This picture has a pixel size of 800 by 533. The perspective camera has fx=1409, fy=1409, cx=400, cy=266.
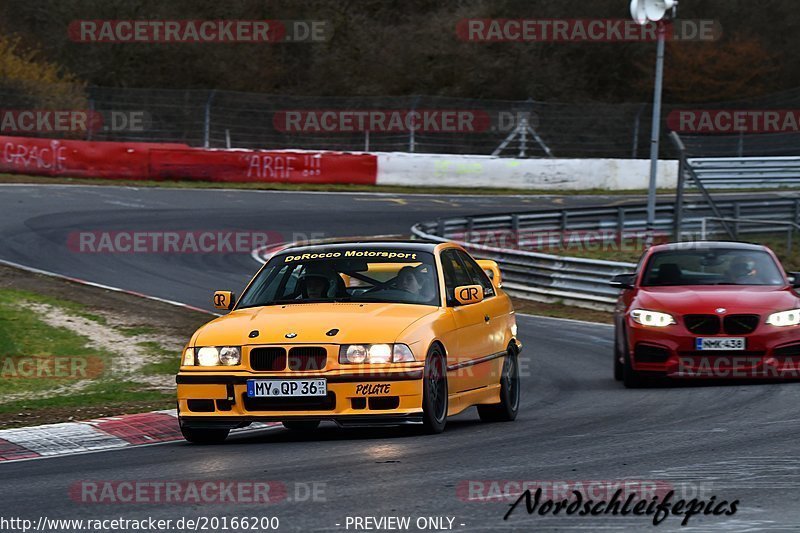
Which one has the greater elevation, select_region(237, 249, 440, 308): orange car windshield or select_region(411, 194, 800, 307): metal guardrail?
select_region(237, 249, 440, 308): orange car windshield

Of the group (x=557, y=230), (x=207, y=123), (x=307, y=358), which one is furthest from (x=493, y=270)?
(x=207, y=123)

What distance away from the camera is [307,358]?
29.8 ft

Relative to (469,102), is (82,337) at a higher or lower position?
lower

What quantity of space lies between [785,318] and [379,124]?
93.0 feet

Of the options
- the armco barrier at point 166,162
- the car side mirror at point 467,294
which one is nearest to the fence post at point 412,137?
the armco barrier at point 166,162

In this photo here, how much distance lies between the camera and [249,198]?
32.6 metres

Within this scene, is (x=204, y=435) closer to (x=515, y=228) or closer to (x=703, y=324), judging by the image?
(x=703, y=324)

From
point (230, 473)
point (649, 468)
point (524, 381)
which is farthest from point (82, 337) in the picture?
point (649, 468)

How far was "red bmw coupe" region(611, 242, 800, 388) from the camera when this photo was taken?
12.8 metres

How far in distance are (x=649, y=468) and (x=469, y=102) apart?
109 feet

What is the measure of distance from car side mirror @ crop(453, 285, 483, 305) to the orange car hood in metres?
0.23

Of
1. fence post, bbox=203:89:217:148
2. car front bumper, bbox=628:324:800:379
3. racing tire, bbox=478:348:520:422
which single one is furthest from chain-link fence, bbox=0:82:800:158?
racing tire, bbox=478:348:520:422

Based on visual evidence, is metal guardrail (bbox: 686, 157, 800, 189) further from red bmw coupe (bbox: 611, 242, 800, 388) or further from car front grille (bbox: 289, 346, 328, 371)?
car front grille (bbox: 289, 346, 328, 371)

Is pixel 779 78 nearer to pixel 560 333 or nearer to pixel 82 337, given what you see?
pixel 560 333
